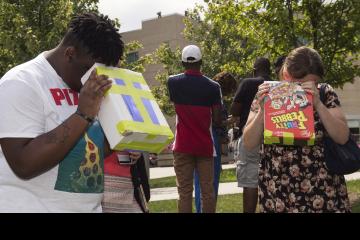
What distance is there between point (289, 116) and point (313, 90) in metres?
0.24

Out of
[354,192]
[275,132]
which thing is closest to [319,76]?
[275,132]

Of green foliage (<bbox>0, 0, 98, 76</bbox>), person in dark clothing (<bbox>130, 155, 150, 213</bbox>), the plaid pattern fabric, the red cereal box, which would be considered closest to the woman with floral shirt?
the red cereal box

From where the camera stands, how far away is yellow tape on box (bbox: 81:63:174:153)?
78.5 inches

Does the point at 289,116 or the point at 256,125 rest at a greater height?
the point at 289,116

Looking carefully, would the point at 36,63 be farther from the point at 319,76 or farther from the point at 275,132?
the point at 319,76

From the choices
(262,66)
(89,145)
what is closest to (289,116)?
(89,145)

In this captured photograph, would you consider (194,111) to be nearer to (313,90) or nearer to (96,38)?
(313,90)

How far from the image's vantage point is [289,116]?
2.81 meters

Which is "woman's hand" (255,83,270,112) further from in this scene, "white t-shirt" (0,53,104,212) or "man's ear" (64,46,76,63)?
"man's ear" (64,46,76,63)

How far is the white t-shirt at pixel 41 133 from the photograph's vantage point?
1.95 metres

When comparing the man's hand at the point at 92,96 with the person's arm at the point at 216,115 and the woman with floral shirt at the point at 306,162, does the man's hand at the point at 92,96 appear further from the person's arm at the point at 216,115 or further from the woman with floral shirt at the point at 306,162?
the person's arm at the point at 216,115

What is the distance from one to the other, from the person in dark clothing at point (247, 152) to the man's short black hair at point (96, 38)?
309 cm

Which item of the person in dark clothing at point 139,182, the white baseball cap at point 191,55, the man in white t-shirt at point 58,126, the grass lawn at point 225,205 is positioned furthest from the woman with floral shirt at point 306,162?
the grass lawn at point 225,205

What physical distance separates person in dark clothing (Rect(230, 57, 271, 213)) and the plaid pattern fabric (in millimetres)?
2558
